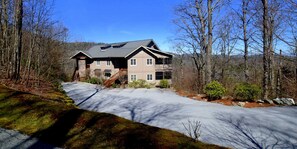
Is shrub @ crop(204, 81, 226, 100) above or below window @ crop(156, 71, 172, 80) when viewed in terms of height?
below

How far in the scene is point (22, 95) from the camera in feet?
31.1

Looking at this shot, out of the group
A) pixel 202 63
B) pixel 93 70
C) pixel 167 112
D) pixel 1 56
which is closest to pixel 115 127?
pixel 167 112

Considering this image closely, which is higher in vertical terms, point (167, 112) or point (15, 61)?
point (15, 61)

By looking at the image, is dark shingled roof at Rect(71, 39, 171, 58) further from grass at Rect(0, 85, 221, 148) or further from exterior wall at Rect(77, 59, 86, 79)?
grass at Rect(0, 85, 221, 148)

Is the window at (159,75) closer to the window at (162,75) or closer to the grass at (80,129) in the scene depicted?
the window at (162,75)

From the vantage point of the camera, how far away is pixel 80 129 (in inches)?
249

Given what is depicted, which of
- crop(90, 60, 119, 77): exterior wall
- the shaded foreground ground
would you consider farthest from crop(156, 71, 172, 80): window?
the shaded foreground ground

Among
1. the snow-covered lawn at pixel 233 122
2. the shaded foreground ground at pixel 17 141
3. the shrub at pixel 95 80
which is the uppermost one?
the shrub at pixel 95 80

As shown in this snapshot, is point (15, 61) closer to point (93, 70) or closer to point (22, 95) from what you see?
point (22, 95)

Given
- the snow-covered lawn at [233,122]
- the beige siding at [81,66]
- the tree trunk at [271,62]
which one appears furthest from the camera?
the beige siding at [81,66]

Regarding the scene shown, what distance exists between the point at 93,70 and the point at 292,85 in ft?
83.0

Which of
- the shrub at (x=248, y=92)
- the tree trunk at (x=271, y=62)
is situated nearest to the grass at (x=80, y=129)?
the shrub at (x=248, y=92)

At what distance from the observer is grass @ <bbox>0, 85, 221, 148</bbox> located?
5.33 metres

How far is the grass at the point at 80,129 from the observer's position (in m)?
5.33
